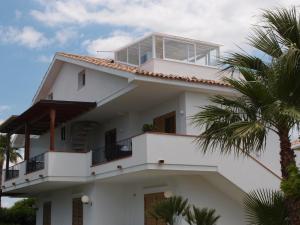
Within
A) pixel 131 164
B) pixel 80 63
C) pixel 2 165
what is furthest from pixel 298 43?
pixel 2 165

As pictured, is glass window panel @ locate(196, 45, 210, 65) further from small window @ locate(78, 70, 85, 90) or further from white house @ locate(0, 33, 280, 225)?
small window @ locate(78, 70, 85, 90)

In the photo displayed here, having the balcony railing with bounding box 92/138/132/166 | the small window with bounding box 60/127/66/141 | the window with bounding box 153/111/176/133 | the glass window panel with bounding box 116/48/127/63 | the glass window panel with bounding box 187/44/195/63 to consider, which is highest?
the glass window panel with bounding box 116/48/127/63

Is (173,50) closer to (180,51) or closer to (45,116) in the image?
(180,51)

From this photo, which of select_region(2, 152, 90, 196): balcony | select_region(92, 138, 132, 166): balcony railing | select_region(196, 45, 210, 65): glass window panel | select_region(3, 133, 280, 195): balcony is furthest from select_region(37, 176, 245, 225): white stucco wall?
select_region(196, 45, 210, 65): glass window panel

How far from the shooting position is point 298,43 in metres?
11.1

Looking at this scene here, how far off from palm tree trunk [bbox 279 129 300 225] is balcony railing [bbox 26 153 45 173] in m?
13.3

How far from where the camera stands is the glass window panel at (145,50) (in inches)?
917

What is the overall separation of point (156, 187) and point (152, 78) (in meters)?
4.57

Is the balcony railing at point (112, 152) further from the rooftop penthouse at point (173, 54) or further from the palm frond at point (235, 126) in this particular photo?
the palm frond at point (235, 126)

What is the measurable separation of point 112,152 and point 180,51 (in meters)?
6.02

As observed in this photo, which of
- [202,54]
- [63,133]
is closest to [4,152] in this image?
[63,133]

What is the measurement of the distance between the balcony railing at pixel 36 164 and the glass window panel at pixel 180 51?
7.17m

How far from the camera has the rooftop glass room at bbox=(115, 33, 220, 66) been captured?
2298 centimetres

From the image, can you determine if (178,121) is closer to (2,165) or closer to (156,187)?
(156,187)
